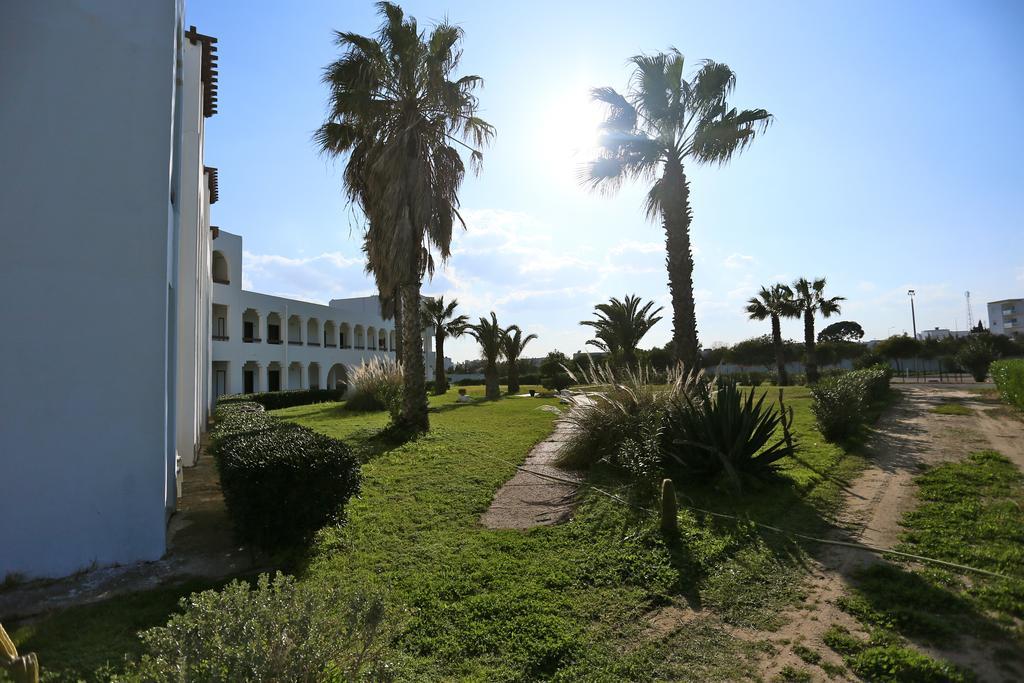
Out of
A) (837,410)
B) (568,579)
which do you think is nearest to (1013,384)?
(837,410)

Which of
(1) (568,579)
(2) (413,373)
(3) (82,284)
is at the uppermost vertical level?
(3) (82,284)

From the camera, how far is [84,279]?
17.1 feet

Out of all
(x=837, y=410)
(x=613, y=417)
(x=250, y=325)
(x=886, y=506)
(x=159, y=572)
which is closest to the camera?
(x=159, y=572)

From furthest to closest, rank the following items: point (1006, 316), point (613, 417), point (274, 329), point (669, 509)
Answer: point (1006, 316) < point (274, 329) < point (613, 417) < point (669, 509)

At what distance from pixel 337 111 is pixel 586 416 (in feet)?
30.7

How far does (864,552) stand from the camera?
5.10 metres

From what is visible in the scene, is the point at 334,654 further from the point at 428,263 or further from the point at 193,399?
the point at 428,263

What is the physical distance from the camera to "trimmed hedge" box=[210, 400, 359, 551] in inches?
197

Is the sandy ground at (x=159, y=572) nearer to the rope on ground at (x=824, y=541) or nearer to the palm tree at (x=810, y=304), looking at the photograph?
the rope on ground at (x=824, y=541)

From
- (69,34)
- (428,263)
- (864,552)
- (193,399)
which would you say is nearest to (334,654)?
(864,552)

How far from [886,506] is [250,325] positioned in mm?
33837

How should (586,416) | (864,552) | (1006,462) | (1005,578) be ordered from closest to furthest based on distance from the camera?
(1005,578) → (864,552) → (1006,462) → (586,416)

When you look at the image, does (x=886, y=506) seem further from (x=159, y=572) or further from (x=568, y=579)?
(x=159, y=572)

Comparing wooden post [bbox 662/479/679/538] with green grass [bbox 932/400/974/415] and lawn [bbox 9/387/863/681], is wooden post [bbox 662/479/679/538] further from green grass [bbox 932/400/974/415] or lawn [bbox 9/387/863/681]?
green grass [bbox 932/400/974/415]
